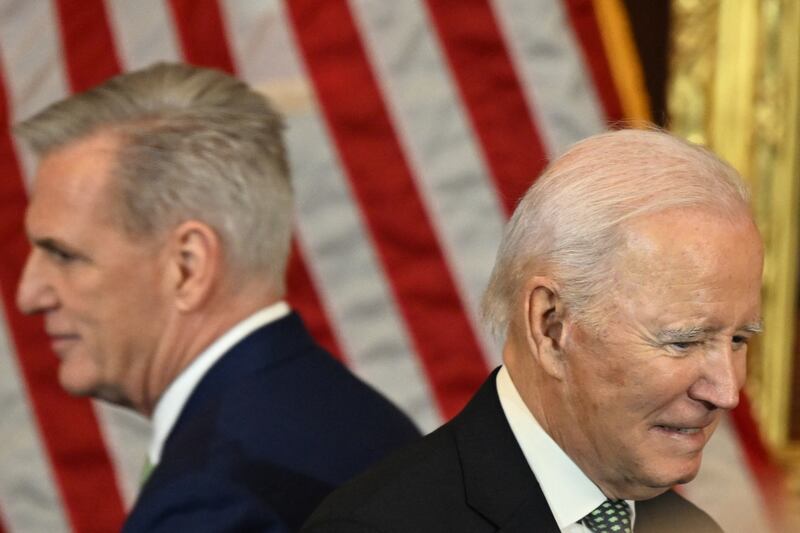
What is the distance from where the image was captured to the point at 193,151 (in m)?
2.03

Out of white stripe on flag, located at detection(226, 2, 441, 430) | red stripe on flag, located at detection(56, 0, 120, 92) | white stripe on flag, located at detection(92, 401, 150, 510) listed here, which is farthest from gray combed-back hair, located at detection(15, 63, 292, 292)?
white stripe on flag, located at detection(92, 401, 150, 510)

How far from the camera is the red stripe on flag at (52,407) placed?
10.7 ft

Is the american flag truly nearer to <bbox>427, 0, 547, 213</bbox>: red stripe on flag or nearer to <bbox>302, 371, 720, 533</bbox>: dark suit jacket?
<bbox>427, 0, 547, 213</bbox>: red stripe on flag

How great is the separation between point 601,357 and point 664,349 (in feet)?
0.23

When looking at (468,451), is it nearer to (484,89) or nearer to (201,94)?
(201,94)

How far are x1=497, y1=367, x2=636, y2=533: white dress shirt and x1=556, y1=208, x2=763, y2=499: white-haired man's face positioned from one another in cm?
3

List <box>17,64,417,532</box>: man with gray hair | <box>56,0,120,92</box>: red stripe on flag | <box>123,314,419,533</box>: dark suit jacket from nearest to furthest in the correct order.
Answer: <box>123,314,419,533</box>: dark suit jacket, <box>17,64,417,532</box>: man with gray hair, <box>56,0,120,92</box>: red stripe on flag

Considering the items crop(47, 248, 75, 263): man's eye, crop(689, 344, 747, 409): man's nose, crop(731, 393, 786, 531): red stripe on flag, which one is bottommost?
crop(731, 393, 786, 531): red stripe on flag

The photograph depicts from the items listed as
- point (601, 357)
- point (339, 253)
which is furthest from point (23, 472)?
point (601, 357)

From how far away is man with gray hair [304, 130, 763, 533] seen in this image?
132cm

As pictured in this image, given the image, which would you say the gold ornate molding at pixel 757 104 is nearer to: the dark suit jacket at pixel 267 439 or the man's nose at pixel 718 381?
the dark suit jacket at pixel 267 439

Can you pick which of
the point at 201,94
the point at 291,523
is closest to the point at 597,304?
the point at 291,523

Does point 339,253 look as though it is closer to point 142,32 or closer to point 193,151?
point 142,32

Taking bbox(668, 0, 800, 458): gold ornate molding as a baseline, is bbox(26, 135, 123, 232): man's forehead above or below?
above
